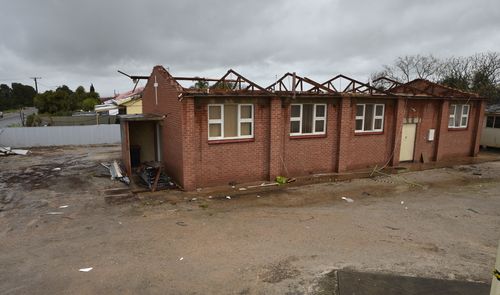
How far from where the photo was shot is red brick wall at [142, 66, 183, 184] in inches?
411

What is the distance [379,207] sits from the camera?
8.87 metres

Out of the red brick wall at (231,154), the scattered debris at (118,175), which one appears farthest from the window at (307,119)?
the scattered debris at (118,175)

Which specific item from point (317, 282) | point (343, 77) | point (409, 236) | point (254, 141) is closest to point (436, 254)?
point (409, 236)

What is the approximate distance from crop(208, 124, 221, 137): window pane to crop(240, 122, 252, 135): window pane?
2.83ft

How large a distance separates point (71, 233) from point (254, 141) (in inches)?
249

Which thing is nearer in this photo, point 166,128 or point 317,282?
point 317,282

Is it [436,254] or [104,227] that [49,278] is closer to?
[104,227]

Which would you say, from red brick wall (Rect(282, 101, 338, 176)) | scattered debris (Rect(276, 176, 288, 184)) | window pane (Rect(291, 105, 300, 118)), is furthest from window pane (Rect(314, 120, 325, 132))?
scattered debris (Rect(276, 176, 288, 184))

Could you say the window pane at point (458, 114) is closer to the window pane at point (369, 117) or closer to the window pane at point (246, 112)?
the window pane at point (369, 117)

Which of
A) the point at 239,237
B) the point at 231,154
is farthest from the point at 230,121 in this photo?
the point at 239,237

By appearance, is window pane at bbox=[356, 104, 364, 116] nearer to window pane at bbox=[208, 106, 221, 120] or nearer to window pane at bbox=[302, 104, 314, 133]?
window pane at bbox=[302, 104, 314, 133]

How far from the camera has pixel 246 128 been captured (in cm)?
1120

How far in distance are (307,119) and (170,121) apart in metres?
5.27

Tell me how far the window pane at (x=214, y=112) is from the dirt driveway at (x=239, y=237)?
8.92 ft
